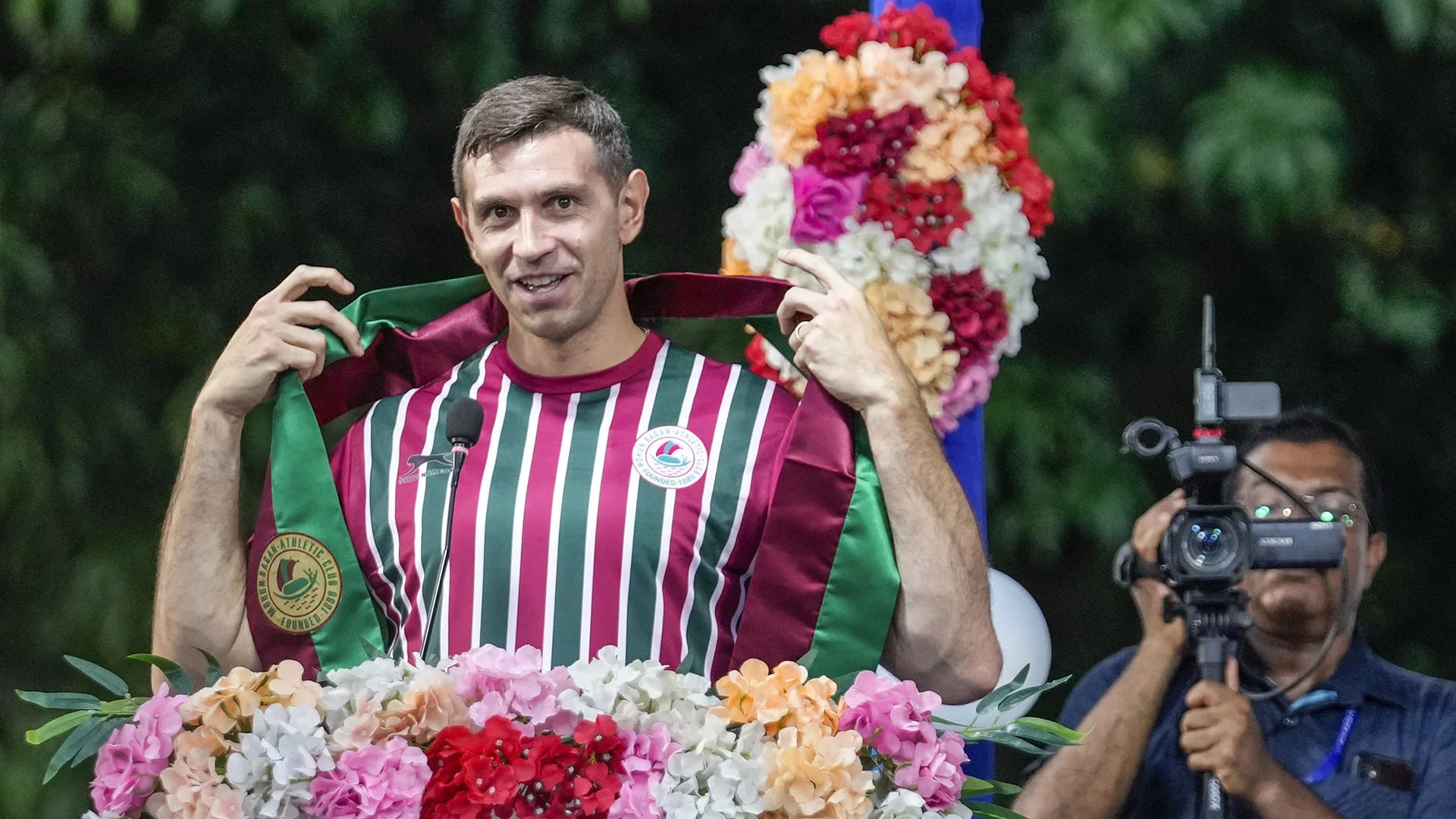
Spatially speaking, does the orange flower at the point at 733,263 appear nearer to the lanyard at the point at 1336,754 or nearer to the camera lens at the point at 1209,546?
the camera lens at the point at 1209,546

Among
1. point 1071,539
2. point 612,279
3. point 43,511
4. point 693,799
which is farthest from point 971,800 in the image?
point 43,511

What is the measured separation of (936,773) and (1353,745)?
144 cm

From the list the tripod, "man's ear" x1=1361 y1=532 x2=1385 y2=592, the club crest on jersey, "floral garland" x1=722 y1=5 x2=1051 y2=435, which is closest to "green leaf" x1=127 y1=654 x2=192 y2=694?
the club crest on jersey

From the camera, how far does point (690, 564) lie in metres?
3.10

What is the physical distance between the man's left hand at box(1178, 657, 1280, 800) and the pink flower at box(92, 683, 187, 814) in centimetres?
176

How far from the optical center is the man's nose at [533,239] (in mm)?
3137

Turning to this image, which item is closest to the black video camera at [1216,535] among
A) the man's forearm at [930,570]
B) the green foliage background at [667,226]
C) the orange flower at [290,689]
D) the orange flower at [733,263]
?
the man's forearm at [930,570]

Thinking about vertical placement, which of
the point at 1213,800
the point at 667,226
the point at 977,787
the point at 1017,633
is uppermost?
the point at 667,226

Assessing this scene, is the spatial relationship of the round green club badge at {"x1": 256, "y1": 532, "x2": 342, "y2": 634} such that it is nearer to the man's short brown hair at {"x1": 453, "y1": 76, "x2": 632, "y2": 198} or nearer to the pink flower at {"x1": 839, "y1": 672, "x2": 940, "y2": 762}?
the man's short brown hair at {"x1": 453, "y1": 76, "x2": 632, "y2": 198}

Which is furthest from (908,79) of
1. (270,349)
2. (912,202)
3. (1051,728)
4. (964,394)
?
(1051,728)

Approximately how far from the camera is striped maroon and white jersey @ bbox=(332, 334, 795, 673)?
3072mm

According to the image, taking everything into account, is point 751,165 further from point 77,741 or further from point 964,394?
point 77,741

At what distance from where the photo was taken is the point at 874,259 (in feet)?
11.6

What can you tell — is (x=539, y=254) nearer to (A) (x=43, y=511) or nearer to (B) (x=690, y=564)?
(B) (x=690, y=564)
